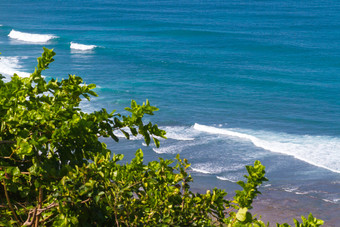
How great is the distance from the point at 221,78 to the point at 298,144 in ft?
46.0

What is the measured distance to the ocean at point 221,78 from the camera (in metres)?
19.1

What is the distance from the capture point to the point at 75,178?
3.43 m

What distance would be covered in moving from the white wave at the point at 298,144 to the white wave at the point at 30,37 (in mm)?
31426

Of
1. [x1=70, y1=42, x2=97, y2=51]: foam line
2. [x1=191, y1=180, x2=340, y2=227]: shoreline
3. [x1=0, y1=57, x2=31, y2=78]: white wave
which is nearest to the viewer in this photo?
[x1=191, y1=180, x2=340, y2=227]: shoreline

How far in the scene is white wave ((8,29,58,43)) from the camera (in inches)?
1982

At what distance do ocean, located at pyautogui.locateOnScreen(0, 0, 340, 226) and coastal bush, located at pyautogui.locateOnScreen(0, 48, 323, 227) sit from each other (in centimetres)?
1222

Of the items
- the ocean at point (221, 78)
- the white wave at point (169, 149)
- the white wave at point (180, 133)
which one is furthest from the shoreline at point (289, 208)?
the white wave at point (180, 133)

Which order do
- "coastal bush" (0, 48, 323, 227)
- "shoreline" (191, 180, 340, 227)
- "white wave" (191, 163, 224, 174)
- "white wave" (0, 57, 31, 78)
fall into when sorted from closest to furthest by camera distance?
"coastal bush" (0, 48, 323, 227), "shoreline" (191, 180, 340, 227), "white wave" (191, 163, 224, 174), "white wave" (0, 57, 31, 78)

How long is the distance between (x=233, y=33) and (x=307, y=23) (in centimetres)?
1381

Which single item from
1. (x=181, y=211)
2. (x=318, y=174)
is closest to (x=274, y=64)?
(x=318, y=174)

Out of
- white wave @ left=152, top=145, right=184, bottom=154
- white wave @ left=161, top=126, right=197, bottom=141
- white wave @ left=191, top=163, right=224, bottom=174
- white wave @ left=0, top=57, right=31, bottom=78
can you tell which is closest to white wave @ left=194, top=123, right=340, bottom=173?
white wave @ left=161, top=126, right=197, bottom=141

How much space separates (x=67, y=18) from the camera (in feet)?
227

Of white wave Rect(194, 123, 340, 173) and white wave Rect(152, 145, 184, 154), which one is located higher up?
white wave Rect(194, 123, 340, 173)

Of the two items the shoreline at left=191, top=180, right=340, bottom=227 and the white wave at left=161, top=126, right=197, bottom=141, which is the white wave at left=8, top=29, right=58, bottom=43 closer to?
the white wave at left=161, top=126, right=197, bottom=141
